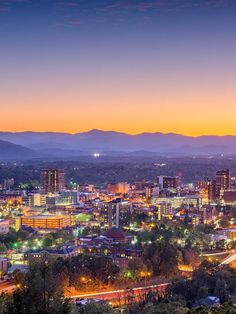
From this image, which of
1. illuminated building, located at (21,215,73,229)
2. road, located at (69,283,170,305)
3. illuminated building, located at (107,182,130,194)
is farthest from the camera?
illuminated building, located at (107,182,130,194)

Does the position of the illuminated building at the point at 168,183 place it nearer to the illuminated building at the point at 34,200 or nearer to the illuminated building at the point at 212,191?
the illuminated building at the point at 212,191

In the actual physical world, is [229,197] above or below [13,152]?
below

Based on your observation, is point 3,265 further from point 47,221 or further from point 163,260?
point 47,221

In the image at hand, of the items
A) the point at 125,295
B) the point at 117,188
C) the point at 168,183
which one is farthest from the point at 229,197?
the point at 125,295

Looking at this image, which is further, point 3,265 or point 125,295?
point 3,265

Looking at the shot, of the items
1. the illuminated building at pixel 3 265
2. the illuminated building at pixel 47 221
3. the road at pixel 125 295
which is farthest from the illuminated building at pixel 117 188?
the road at pixel 125 295

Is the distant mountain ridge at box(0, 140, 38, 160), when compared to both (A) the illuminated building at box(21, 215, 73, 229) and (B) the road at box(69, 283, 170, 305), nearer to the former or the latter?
(A) the illuminated building at box(21, 215, 73, 229)

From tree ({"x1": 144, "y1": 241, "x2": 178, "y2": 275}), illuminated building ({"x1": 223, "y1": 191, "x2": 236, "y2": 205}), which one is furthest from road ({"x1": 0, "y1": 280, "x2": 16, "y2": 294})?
illuminated building ({"x1": 223, "y1": 191, "x2": 236, "y2": 205})
